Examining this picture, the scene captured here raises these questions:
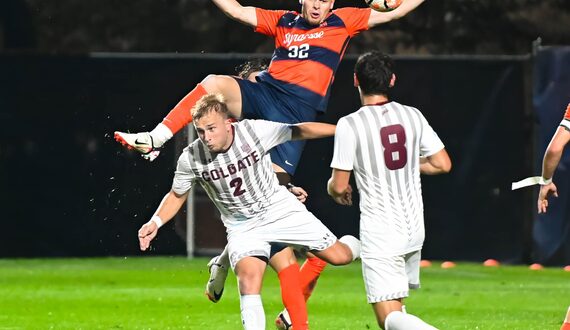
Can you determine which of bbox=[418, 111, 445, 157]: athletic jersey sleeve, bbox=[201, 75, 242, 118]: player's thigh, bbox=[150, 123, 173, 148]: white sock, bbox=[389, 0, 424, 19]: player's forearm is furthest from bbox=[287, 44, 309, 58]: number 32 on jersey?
bbox=[418, 111, 445, 157]: athletic jersey sleeve

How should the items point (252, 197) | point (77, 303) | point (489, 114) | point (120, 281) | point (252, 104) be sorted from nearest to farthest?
point (252, 197)
point (252, 104)
point (77, 303)
point (120, 281)
point (489, 114)

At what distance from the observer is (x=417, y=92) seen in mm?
18547

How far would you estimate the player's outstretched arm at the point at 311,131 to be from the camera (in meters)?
9.26

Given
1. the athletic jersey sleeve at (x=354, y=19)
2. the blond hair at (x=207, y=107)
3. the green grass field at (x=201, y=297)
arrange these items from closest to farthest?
the blond hair at (x=207, y=107)
the athletic jersey sleeve at (x=354, y=19)
the green grass field at (x=201, y=297)

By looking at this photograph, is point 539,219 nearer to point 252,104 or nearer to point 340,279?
point 340,279

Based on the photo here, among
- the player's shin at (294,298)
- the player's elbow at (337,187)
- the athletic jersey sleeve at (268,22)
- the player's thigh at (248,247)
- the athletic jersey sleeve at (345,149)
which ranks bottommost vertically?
the player's shin at (294,298)

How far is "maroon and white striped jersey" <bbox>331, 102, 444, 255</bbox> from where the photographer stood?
8.30 metres

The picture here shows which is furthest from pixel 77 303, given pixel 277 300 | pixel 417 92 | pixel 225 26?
pixel 225 26

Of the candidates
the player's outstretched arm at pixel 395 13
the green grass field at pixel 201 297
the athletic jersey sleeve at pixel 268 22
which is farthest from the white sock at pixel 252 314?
the player's outstretched arm at pixel 395 13

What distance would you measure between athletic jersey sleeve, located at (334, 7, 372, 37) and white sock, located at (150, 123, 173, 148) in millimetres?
1781

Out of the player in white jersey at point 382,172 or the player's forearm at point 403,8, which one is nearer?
the player in white jersey at point 382,172

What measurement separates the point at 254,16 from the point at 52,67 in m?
8.26

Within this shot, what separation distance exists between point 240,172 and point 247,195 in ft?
0.57

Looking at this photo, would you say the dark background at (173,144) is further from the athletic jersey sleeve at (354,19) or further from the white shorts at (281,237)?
the white shorts at (281,237)
